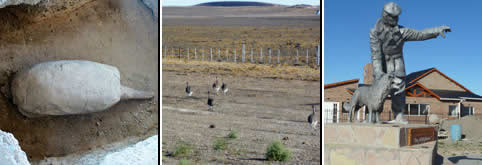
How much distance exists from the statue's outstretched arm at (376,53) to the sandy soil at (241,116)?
2392 millimetres

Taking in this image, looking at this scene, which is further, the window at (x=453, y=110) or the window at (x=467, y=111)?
the window at (x=467, y=111)

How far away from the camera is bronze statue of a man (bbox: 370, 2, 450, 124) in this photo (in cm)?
Answer: 372

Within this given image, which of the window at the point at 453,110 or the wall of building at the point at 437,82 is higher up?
the wall of building at the point at 437,82

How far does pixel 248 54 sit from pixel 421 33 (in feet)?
14.3

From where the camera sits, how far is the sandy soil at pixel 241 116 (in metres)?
6.23

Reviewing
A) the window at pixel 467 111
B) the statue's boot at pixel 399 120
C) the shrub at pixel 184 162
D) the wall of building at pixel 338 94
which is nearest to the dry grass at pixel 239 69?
the shrub at pixel 184 162

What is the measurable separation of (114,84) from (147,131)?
0.69 meters

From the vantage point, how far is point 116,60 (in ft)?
13.3

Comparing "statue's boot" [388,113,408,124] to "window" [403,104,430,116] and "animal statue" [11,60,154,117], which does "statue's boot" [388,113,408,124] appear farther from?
"window" [403,104,430,116]

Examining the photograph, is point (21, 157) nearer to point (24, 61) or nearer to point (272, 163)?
point (24, 61)

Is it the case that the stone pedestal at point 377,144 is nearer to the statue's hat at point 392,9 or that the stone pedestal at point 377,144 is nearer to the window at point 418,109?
the statue's hat at point 392,9

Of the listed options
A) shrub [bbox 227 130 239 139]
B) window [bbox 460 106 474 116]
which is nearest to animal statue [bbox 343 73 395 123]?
shrub [bbox 227 130 239 139]

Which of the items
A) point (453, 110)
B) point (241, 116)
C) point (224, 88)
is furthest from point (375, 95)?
point (453, 110)

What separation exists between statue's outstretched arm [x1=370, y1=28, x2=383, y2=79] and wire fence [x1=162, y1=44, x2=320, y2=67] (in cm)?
331
